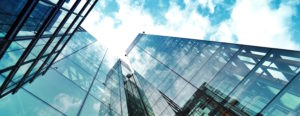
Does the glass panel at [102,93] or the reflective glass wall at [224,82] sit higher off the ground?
the reflective glass wall at [224,82]

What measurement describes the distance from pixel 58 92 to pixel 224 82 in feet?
25.2

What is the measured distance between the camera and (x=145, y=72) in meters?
21.0

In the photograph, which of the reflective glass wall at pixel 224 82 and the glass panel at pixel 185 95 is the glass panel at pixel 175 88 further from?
the glass panel at pixel 185 95

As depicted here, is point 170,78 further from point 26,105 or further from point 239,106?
point 26,105

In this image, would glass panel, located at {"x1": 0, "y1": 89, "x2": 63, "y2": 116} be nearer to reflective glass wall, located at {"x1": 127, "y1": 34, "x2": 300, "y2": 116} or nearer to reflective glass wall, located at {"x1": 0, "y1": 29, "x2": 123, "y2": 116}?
reflective glass wall, located at {"x1": 0, "y1": 29, "x2": 123, "y2": 116}

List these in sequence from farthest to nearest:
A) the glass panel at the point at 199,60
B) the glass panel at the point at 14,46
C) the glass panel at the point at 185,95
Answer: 1. the glass panel at the point at 199,60
2. the glass panel at the point at 185,95
3. the glass panel at the point at 14,46

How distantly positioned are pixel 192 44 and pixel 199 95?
601 cm

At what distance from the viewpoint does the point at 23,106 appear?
19.1ft

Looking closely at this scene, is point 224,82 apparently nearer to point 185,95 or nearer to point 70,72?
point 185,95

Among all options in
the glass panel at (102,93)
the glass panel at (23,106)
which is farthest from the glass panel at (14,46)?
the glass panel at (102,93)

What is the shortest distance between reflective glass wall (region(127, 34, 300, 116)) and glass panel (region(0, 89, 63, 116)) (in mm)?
6840

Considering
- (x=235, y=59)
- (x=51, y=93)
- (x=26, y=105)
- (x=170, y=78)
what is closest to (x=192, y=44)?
(x=170, y=78)

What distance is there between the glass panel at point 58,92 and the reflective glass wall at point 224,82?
553cm

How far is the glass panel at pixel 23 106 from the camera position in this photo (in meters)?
5.36
